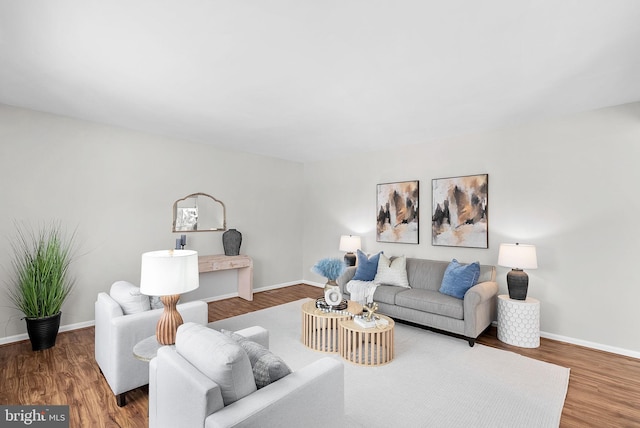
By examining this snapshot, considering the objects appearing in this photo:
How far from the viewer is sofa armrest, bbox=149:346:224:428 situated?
4.16 feet

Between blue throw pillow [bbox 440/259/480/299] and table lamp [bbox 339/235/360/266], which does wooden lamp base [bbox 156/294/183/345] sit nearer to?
blue throw pillow [bbox 440/259/480/299]

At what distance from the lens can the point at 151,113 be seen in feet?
11.8

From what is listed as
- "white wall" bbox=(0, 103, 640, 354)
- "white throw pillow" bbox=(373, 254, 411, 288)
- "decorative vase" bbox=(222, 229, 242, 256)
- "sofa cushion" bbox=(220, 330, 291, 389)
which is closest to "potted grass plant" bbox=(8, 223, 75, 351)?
"white wall" bbox=(0, 103, 640, 354)

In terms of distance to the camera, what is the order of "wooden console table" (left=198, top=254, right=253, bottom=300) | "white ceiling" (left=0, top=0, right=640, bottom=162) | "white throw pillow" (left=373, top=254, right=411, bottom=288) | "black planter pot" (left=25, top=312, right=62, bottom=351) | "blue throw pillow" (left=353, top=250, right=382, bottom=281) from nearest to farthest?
"white ceiling" (left=0, top=0, right=640, bottom=162) → "black planter pot" (left=25, top=312, right=62, bottom=351) → "white throw pillow" (left=373, top=254, right=411, bottom=288) → "blue throw pillow" (left=353, top=250, right=382, bottom=281) → "wooden console table" (left=198, top=254, right=253, bottom=300)

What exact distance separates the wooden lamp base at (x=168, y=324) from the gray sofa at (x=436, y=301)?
2692 mm

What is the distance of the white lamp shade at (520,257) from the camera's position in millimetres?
3352

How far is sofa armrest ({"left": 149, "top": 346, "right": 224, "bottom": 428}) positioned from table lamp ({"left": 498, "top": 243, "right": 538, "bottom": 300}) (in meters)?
3.35

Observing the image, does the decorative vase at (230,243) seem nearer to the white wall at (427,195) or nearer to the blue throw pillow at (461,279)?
the white wall at (427,195)

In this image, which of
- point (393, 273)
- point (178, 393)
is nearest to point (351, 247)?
point (393, 273)

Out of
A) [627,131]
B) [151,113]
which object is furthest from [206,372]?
[627,131]

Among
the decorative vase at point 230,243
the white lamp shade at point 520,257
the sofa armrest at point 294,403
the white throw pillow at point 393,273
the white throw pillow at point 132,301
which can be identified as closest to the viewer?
the sofa armrest at point 294,403

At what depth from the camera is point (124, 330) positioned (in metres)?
2.27
